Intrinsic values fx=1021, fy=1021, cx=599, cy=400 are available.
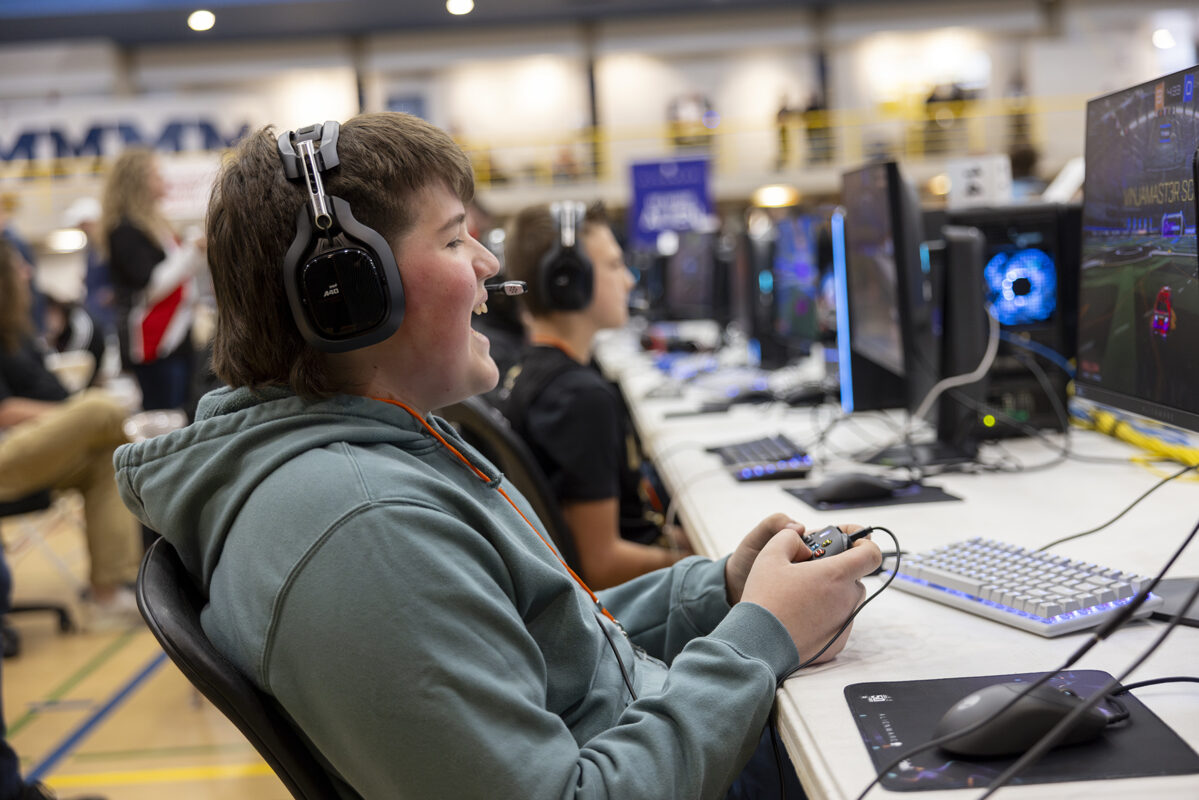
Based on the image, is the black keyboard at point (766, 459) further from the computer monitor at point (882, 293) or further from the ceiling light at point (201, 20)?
the ceiling light at point (201, 20)

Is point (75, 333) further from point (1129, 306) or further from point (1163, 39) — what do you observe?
point (1163, 39)

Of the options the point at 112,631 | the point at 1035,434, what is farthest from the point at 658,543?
the point at 112,631

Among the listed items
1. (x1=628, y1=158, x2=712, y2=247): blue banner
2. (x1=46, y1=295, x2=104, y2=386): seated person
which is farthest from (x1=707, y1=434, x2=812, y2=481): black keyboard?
(x1=628, y1=158, x2=712, y2=247): blue banner

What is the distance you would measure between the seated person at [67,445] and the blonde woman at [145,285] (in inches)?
17.4

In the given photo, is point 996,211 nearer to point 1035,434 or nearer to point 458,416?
point 1035,434

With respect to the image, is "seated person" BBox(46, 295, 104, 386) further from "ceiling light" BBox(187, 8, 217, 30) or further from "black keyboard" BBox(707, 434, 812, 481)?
"ceiling light" BBox(187, 8, 217, 30)

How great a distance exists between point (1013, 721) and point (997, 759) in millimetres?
33

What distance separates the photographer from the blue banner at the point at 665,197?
796cm

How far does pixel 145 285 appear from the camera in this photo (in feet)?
14.1

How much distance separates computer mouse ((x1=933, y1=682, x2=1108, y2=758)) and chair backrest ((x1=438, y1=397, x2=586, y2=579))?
769 millimetres

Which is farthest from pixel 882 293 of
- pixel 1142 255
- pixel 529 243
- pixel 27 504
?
pixel 27 504

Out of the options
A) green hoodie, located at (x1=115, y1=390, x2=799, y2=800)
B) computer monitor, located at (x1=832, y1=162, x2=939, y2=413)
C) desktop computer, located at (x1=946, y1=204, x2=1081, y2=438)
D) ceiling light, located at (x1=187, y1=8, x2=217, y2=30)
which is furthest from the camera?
ceiling light, located at (x1=187, y1=8, x2=217, y2=30)

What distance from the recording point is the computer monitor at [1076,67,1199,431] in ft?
3.59

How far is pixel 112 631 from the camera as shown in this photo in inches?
143
